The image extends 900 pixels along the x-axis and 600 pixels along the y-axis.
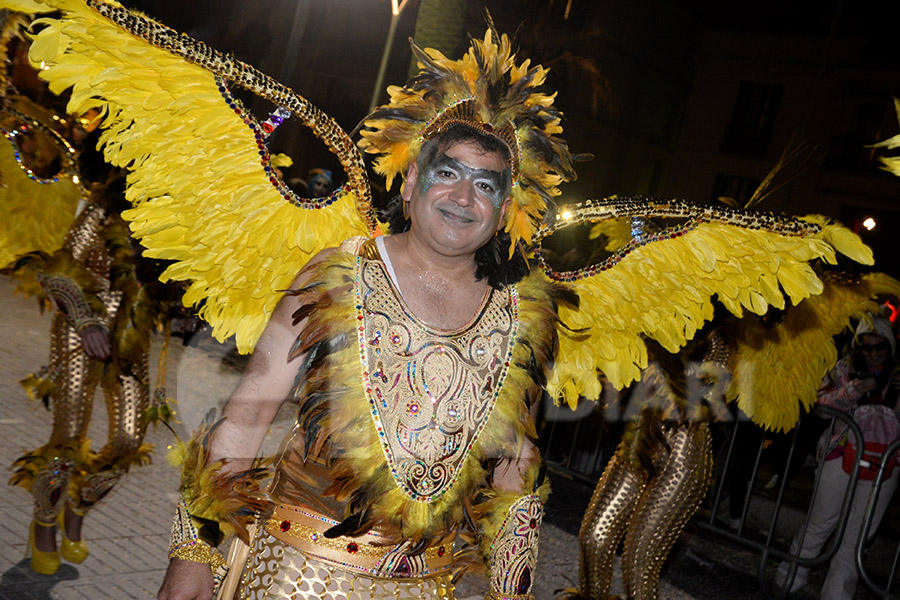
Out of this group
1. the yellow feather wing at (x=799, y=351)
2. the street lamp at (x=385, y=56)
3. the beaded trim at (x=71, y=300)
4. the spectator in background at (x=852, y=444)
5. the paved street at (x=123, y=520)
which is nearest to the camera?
the paved street at (x=123, y=520)

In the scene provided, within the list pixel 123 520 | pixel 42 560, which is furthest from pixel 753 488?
pixel 42 560

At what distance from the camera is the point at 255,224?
2.34 metres

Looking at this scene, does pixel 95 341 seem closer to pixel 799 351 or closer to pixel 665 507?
pixel 665 507

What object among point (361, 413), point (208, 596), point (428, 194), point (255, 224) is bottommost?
point (208, 596)

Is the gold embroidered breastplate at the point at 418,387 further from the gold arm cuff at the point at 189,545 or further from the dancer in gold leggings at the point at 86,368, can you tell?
the dancer in gold leggings at the point at 86,368

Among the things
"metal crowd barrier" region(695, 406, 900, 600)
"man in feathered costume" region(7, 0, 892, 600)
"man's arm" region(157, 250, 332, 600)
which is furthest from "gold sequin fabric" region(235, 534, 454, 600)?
"metal crowd barrier" region(695, 406, 900, 600)

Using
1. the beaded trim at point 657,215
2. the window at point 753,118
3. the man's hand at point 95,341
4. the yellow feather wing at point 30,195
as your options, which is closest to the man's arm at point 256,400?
the beaded trim at point 657,215

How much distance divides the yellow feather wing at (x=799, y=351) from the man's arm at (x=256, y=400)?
316 centimetres

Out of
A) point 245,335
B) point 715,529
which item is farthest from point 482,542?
point 715,529

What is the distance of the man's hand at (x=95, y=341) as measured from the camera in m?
3.76

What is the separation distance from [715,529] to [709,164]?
33.3 ft

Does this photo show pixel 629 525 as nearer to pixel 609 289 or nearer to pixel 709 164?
pixel 609 289

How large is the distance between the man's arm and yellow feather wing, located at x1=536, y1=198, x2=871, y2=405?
0.84 meters

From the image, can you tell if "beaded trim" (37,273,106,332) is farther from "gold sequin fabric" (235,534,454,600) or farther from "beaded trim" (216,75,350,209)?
"gold sequin fabric" (235,534,454,600)
